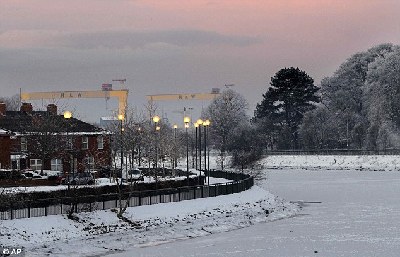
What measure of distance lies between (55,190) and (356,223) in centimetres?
1747

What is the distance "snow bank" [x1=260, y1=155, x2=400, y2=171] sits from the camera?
111312mm

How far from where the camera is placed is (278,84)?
144 m

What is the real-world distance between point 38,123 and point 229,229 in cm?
3552

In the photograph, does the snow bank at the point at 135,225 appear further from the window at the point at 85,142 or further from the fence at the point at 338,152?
the fence at the point at 338,152

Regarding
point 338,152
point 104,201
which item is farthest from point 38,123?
point 338,152

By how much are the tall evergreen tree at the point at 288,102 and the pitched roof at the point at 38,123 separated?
65.7 m

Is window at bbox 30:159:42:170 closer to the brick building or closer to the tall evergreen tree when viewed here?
the brick building

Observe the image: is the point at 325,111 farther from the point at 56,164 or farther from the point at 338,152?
the point at 56,164

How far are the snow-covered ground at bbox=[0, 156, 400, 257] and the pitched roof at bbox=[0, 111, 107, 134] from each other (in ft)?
79.5

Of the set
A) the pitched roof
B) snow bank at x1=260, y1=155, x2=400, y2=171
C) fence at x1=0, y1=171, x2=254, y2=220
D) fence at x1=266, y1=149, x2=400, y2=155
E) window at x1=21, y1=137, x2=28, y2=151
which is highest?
the pitched roof

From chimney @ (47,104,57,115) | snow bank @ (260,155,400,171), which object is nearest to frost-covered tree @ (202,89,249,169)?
snow bank @ (260,155,400,171)

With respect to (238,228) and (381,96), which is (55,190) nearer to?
(238,228)

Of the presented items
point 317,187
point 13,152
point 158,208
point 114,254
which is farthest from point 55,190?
point 317,187

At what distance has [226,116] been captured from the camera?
152 meters
